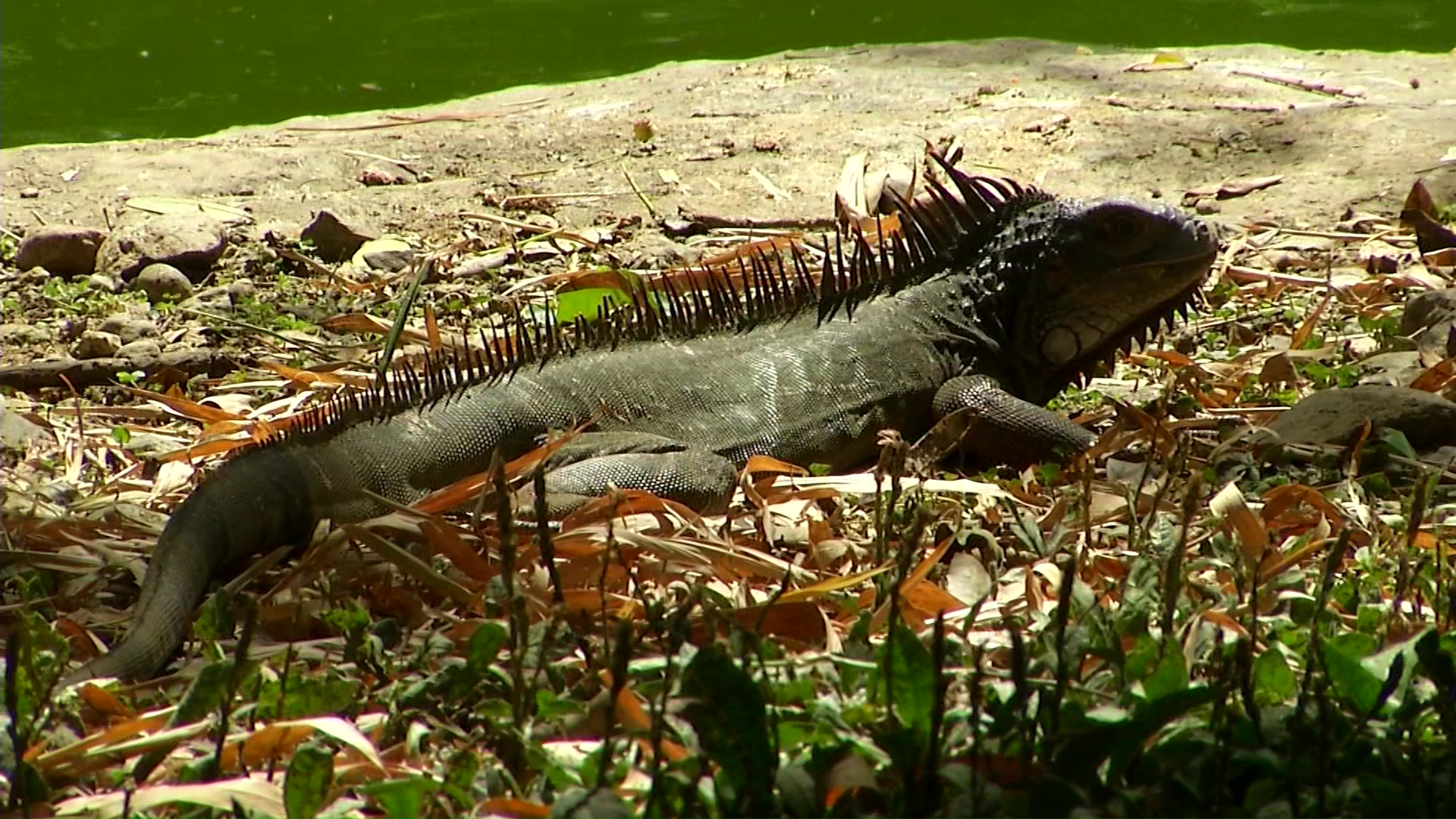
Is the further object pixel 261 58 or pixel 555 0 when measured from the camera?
pixel 555 0

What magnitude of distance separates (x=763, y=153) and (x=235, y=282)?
3.07 m

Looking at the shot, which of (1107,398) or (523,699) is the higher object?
(523,699)

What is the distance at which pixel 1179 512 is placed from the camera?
393 cm

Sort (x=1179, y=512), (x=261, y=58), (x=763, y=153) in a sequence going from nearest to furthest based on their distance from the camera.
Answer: (x=1179, y=512), (x=763, y=153), (x=261, y=58)

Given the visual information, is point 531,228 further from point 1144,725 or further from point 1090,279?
point 1144,725

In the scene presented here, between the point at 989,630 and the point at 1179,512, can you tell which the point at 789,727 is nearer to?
the point at 989,630

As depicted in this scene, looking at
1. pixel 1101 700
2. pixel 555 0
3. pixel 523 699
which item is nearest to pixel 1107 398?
pixel 1101 700

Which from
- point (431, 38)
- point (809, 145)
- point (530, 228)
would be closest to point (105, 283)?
point (530, 228)

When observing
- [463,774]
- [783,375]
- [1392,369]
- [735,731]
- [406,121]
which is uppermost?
[406,121]

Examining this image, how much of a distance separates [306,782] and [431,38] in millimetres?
13680

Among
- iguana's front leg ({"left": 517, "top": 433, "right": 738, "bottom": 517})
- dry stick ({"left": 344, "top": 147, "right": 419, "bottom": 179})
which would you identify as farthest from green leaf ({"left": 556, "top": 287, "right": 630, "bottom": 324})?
dry stick ({"left": 344, "top": 147, "right": 419, "bottom": 179})

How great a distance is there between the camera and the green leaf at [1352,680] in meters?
2.67

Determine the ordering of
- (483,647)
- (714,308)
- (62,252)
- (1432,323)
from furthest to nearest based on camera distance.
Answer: (62,252) → (1432,323) → (714,308) → (483,647)

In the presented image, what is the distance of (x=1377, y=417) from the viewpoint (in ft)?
14.5
